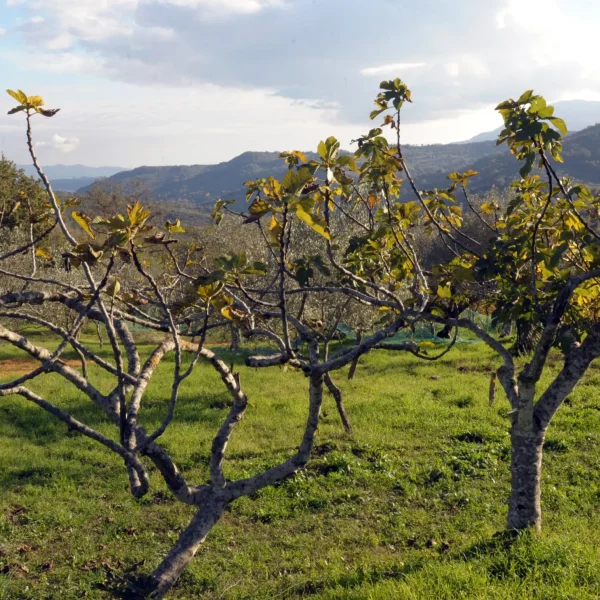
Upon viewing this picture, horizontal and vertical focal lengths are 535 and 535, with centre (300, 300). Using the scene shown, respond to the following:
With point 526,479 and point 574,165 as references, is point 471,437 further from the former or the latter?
A: point 574,165

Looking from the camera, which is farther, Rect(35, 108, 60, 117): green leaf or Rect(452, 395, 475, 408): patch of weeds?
Rect(452, 395, 475, 408): patch of weeds

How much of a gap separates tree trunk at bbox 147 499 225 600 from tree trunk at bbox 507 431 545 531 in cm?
321

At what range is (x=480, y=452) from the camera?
9.75 meters

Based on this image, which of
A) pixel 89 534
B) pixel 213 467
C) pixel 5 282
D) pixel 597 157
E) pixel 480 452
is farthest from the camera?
pixel 597 157

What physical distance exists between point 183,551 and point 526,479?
3682 mm

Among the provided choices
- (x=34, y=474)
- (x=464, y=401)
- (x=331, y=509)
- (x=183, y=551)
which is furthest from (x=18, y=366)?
(x=183, y=551)

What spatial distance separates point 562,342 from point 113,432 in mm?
9430

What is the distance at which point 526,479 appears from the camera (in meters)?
5.80

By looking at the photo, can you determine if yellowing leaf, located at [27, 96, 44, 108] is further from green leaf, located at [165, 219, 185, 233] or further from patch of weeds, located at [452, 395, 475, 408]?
patch of weeds, located at [452, 395, 475, 408]

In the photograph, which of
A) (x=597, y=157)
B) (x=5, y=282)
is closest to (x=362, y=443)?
(x=5, y=282)

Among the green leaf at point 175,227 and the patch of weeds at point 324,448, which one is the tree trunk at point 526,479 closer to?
the green leaf at point 175,227

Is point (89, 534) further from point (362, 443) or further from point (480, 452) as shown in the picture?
point (480, 452)

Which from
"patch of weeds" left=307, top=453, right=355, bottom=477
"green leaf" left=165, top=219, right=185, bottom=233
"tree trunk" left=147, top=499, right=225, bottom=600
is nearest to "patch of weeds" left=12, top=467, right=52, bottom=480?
"patch of weeds" left=307, top=453, right=355, bottom=477

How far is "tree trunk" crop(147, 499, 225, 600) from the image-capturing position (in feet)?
17.2
